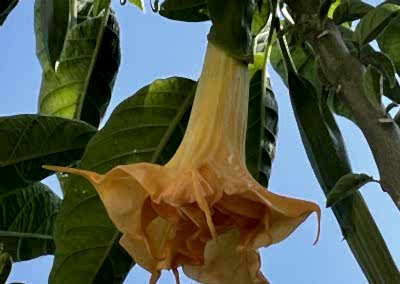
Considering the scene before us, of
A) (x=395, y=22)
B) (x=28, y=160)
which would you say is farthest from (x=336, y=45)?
(x=28, y=160)

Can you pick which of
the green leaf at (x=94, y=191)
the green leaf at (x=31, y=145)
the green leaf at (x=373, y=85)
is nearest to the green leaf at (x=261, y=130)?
the green leaf at (x=94, y=191)

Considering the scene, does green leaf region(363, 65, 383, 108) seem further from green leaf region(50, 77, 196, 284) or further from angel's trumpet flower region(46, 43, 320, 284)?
green leaf region(50, 77, 196, 284)

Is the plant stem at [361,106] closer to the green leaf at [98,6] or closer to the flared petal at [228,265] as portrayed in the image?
the flared petal at [228,265]

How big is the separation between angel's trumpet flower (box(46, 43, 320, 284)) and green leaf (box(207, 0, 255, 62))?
0.25 feet

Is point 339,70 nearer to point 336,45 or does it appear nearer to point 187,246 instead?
point 336,45

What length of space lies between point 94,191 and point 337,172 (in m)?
0.27

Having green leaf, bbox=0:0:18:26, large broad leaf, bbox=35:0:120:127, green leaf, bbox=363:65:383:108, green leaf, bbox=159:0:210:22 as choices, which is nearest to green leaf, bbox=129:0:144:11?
large broad leaf, bbox=35:0:120:127

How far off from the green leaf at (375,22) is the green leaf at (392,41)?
0.30 ft

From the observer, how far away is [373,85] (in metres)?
0.74

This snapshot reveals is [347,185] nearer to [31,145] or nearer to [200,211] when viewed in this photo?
[200,211]

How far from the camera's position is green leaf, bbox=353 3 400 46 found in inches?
32.5

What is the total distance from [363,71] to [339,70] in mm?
21

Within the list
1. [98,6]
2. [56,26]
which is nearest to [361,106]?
[56,26]

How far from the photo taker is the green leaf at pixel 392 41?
3.09 ft
